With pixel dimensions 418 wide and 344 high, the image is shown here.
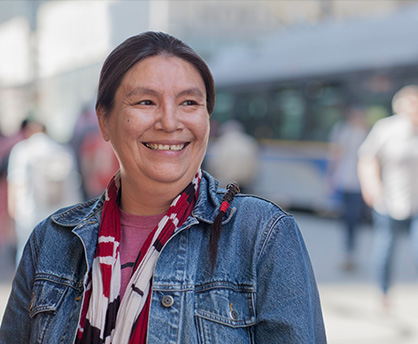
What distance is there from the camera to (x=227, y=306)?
1.64m

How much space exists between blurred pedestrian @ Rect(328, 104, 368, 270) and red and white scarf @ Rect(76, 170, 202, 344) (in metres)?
6.57

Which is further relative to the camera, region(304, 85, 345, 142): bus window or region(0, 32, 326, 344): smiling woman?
region(304, 85, 345, 142): bus window

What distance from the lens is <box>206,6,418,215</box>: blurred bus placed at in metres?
11.9

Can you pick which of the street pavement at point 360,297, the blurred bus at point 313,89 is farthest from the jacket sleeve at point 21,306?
the blurred bus at point 313,89

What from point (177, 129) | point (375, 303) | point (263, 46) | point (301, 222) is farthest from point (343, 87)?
point (177, 129)

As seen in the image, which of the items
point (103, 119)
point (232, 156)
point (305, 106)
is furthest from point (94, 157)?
point (103, 119)

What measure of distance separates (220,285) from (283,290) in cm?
15

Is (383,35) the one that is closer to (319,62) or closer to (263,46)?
(319,62)

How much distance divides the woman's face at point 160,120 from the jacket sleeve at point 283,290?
0.31 m

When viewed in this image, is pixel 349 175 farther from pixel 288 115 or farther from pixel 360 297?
pixel 288 115

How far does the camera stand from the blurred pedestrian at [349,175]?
8.28 m

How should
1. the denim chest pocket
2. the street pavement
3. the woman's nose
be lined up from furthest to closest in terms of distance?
the street pavement → the woman's nose → the denim chest pocket

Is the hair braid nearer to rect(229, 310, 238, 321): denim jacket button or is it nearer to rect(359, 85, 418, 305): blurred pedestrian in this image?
rect(229, 310, 238, 321): denim jacket button

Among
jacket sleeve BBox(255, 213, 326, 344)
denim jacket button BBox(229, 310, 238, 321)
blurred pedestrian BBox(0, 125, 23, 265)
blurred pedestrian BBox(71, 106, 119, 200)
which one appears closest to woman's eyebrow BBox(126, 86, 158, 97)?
jacket sleeve BBox(255, 213, 326, 344)
